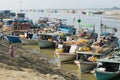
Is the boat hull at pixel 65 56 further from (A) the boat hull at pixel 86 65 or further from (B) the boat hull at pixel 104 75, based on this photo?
(B) the boat hull at pixel 104 75

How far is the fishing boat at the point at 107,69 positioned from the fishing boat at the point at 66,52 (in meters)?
7.35

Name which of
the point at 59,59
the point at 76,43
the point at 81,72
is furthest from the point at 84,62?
the point at 76,43

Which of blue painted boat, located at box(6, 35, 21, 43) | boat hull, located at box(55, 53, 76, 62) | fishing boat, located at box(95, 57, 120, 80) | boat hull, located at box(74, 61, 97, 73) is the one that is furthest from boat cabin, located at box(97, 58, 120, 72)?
blue painted boat, located at box(6, 35, 21, 43)

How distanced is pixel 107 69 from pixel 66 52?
9467 millimetres

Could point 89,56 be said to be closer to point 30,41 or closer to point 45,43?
point 45,43

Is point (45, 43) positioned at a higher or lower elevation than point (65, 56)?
lower

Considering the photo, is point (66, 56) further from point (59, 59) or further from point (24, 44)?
point (24, 44)

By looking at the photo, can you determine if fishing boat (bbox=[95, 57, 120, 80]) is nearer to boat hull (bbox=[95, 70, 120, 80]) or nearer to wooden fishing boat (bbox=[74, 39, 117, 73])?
boat hull (bbox=[95, 70, 120, 80])

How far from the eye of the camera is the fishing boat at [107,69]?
2248cm

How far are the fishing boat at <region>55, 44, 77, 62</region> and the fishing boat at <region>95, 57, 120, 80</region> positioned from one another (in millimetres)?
7346

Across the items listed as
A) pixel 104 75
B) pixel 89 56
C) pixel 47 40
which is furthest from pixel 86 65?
pixel 47 40

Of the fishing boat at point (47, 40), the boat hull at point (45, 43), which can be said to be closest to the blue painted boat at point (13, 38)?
the fishing boat at point (47, 40)

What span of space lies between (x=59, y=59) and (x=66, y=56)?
30.4 inches

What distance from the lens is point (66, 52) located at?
33.0 metres
